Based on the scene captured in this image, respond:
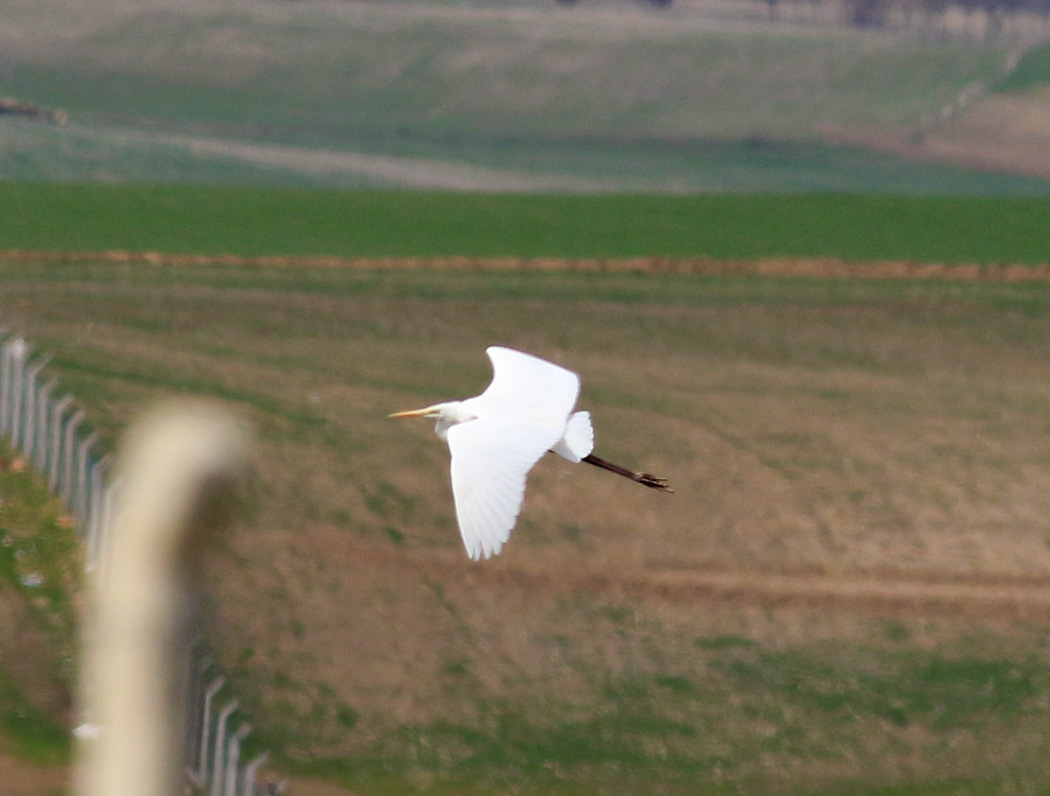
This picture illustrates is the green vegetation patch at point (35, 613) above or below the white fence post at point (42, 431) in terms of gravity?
below

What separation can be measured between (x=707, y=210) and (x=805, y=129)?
84.3ft

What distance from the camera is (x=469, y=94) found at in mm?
65438

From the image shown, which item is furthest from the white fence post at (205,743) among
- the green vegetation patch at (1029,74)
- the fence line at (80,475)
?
the green vegetation patch at (1029,74)

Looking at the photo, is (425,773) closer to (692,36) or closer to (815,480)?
(815,480)

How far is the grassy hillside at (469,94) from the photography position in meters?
49.1

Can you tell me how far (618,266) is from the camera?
30.4m

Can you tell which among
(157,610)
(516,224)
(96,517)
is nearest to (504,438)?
(157,610)

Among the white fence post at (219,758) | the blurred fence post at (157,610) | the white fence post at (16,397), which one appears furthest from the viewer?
the white fence post at (16,397)

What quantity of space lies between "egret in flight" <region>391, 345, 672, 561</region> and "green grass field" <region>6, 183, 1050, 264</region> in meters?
21.3

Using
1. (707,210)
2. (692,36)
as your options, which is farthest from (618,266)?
(692,36)

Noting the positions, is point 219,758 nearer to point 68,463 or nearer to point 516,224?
point 68,463

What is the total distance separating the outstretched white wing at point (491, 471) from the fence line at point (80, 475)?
2.18 m

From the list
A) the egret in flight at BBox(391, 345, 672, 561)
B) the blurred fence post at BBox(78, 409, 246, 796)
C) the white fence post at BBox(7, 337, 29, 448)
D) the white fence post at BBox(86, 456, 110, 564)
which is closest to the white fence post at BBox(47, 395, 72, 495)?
the white fence post at BBox(7, 337, 29, 448)

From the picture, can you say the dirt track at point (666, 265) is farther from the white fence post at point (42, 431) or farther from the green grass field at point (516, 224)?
the white fence post at point (42, 431)
